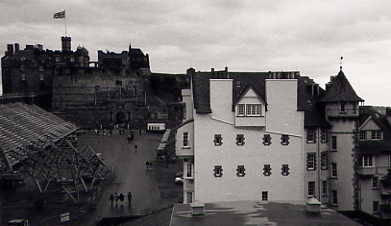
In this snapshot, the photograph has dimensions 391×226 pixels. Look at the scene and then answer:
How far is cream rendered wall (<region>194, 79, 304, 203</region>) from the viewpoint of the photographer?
36.2 meters

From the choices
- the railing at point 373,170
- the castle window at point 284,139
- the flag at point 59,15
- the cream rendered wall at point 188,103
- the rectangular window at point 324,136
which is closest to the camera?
the castle window at point 284,139

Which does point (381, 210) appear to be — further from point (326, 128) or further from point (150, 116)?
point (150, 116)

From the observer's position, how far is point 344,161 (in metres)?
38.5

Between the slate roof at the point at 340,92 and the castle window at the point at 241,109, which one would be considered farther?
Result: the slate roof at the point at 340,92

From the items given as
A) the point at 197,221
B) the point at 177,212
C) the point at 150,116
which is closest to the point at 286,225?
the point at 197,221

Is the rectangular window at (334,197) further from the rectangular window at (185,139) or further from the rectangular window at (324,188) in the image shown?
the rectangular window at (185,139)

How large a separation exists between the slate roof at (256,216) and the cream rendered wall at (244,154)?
1068 centimetres

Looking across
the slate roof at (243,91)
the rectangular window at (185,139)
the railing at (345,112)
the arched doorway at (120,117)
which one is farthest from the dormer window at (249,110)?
the arched doorway at (120,117)

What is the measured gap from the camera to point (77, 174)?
1592 inches

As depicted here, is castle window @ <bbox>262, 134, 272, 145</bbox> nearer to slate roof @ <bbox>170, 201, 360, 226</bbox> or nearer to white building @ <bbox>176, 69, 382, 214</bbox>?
white building @ <bbox>176, 69, 382, 214</bbox>

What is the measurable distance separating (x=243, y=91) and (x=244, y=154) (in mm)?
5180

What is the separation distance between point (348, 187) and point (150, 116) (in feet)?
273

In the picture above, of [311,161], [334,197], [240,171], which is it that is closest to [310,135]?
[311,161]

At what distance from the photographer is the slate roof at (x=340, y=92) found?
38.2 meters
